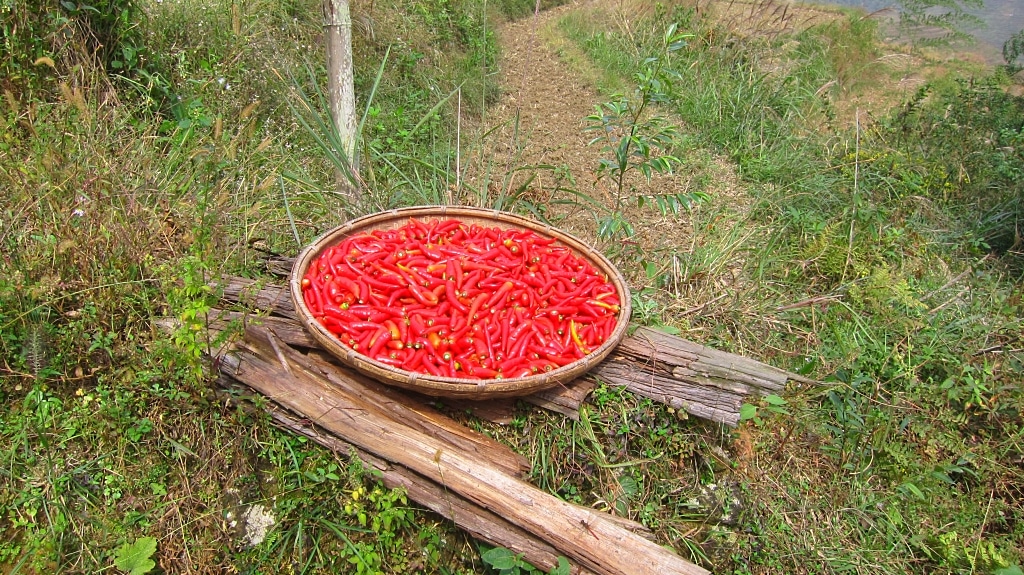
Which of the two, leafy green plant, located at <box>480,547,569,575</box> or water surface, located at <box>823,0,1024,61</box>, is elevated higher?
water surface, located at <box>823,0,1024,61</box>

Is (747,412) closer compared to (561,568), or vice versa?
(561,568)

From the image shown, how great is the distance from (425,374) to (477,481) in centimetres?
44

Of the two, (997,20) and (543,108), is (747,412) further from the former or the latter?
(997,20)

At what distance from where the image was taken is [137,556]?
2193 millimetres

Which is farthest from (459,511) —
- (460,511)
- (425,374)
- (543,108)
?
(543,108)

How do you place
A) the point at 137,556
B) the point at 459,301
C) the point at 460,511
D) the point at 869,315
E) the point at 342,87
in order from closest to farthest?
1. the point at 137,556
2. the point at 460,511
3. the point at 459,301
4. the point at 342,87
5. the point at 869,315

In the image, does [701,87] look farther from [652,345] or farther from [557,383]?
[557,383]

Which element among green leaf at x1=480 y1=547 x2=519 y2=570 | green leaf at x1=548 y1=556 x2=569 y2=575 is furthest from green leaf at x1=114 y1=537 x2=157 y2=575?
green leaf at x1=548 y1=556 x2=569 y2=575

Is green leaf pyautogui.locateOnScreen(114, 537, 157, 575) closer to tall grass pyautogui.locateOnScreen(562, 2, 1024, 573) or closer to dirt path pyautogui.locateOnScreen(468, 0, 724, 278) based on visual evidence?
tall grass pyautogui.locateOnScreen(562, 2, 1024, 573)

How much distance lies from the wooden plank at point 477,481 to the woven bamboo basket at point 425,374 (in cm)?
17

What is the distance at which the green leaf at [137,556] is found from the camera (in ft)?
7.11

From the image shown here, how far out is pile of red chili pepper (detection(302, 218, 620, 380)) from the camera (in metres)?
2.69

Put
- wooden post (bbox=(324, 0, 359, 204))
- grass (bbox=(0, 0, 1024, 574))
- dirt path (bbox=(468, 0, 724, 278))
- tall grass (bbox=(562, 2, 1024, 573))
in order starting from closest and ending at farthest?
grass (bbox=(0, 0, 1024, 574)) → tall grass (bbox=(562, 2, 1024, 573)) → wooden post (bbox=(324, 0, 359, 204)) → dirt path (bbox=(468, 0, 724, 278))

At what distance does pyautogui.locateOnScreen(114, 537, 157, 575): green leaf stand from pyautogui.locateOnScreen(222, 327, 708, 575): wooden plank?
0.61 m
